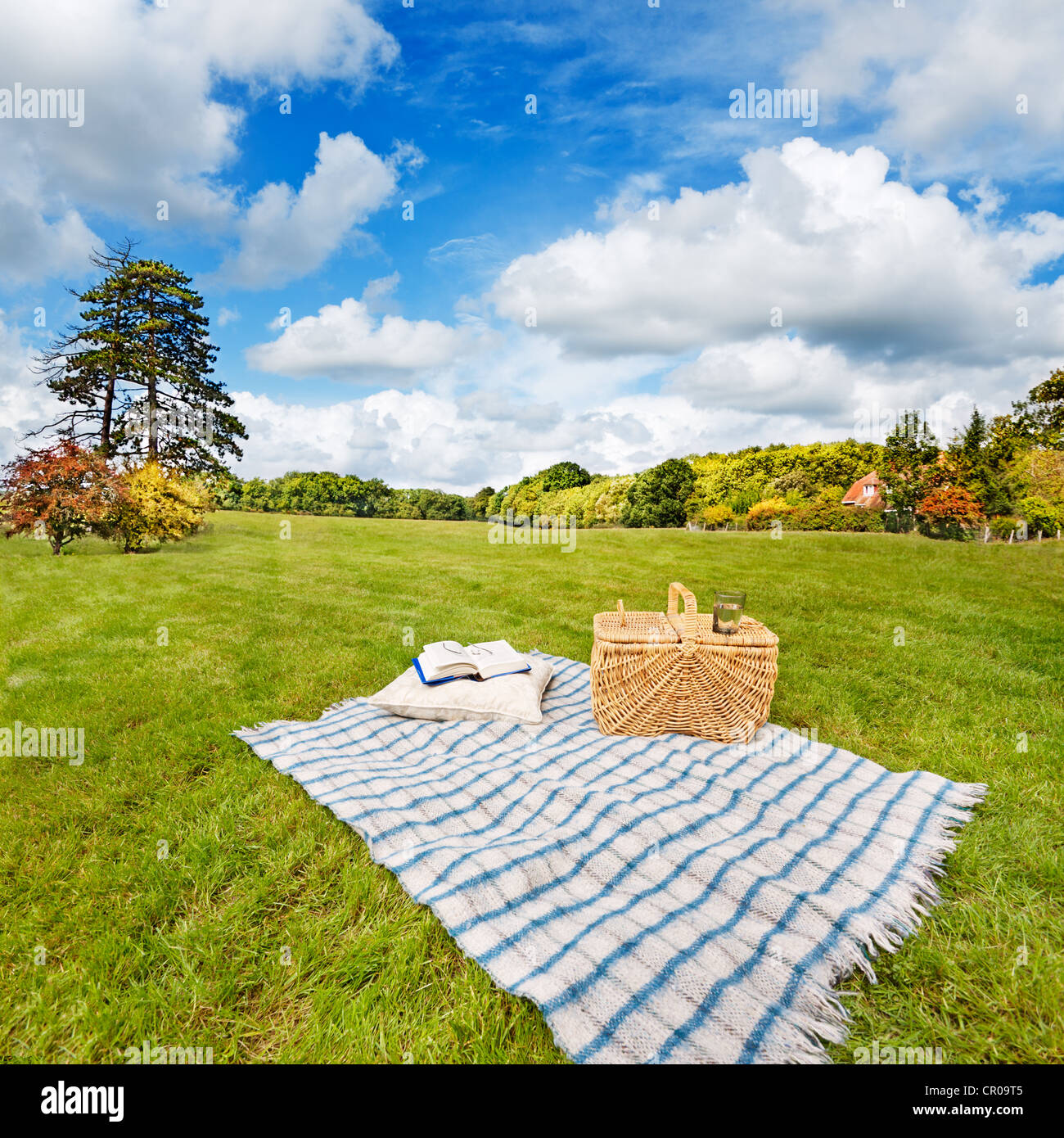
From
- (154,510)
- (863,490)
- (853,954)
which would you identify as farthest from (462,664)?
(863,490)

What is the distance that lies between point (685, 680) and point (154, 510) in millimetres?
14855

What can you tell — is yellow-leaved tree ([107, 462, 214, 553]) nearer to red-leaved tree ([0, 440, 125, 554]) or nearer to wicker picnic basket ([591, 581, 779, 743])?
red-leaved tree ([0, 440, 125, 554])

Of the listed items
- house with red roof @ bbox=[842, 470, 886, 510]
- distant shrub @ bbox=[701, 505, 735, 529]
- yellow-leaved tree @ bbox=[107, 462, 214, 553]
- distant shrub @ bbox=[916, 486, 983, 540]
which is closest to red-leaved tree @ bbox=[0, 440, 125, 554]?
yellow-leaved tree @ bbox=[107, 462, 214, 553]

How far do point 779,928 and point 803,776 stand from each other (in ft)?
4.26

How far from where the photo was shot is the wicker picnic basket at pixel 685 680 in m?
3.41

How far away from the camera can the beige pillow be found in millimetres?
3824

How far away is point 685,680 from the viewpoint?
11.3 ft

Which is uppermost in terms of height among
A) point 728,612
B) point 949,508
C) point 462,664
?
point 949,508

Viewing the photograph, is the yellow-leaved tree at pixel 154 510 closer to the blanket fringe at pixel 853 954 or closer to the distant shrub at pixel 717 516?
the blanket fringe at pixel 853 954

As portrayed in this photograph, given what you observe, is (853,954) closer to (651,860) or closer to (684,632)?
(651,860)

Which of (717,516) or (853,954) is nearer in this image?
(853,954)
